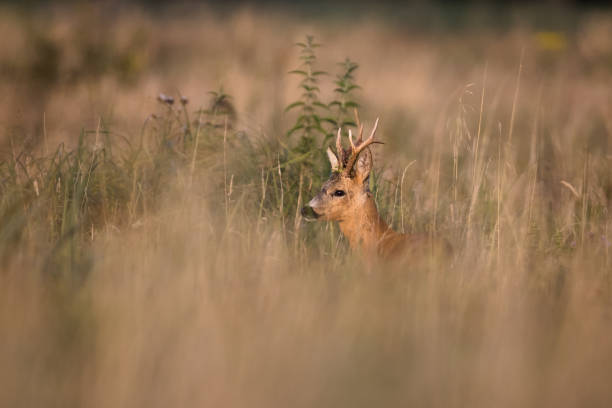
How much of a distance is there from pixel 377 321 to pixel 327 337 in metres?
0.26

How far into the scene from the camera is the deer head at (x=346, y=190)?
4.05 metres

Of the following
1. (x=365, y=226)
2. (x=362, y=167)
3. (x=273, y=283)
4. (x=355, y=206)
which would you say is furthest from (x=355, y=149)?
(x=273, y=283)

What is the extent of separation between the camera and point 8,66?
863cm

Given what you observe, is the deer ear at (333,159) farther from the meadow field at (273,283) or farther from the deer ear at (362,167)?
the meadow field at (273,283)

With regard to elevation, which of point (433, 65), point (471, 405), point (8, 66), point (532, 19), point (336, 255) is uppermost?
point (532, 19)

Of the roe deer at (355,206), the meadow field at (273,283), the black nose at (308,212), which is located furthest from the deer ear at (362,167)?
the black nose at (308,212)

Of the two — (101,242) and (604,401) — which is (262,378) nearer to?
(604,401)

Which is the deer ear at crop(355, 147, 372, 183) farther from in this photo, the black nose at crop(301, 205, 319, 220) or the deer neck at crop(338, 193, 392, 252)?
the black nose at crop(301, 205, 319, 220)

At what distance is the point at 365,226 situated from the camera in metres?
4.08

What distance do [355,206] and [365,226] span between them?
5.9 inches

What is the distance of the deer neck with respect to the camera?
402 centimetres

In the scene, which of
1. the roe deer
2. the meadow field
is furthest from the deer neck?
the meadow field

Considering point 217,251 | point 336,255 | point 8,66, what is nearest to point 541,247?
point 336,255

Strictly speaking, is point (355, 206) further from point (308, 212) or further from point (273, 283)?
point (273, 283)
